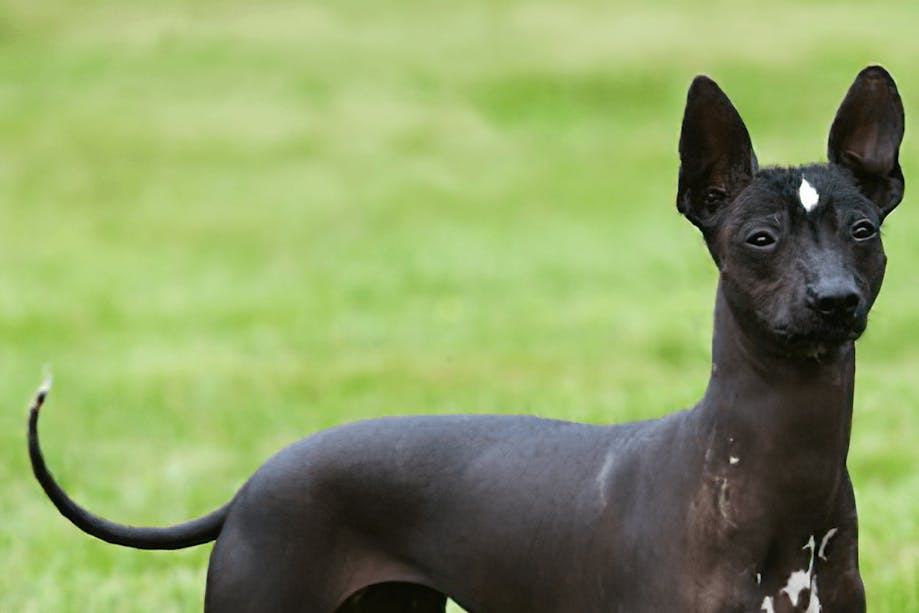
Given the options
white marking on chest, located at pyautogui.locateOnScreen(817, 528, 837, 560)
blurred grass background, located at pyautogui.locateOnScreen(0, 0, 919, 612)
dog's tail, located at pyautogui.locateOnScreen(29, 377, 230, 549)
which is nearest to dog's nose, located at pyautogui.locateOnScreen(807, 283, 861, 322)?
white marking on chest, located at pyautogui.locateOnScreen(817, 528, 837, 560)

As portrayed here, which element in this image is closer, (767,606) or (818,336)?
(818,336)

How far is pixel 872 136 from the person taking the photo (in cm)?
427

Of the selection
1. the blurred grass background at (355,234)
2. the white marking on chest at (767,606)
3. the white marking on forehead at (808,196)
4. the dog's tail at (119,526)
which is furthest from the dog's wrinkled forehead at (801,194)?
the blurred grass background at (355,234)

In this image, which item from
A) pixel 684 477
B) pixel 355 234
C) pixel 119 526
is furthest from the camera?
pixel 355 234

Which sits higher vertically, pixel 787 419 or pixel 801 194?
pixel 801 194

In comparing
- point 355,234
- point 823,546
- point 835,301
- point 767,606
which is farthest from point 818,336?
point 355,234

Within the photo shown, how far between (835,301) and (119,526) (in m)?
2.25

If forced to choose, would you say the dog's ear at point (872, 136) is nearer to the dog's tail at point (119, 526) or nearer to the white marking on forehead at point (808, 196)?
the white marking on forehead at point (808, 196)

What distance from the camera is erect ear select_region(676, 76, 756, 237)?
4195 millimetres

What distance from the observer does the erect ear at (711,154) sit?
13.8 feet

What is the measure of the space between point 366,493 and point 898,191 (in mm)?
1608

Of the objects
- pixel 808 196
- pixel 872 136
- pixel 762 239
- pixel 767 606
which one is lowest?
pixel 767 606

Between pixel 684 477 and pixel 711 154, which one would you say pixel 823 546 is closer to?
pixel 684 477

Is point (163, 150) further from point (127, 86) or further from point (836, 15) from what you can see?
point (836, 15)
